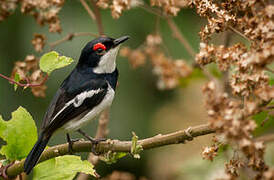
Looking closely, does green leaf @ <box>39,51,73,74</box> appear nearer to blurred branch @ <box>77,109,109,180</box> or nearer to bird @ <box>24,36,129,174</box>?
bird @ <box>24,36,129,174</box>

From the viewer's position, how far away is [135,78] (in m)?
5.40

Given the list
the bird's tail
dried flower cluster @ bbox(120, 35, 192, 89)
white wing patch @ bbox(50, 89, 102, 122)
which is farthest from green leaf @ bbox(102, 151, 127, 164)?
dried flower cluster @ bbox(120, 35, 192, 89)

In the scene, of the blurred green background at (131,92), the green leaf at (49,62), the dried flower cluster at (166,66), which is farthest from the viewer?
the blurred green background at (131,92)

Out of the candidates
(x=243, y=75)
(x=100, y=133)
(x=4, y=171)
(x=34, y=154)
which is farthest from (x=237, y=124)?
(x=100, y=133)

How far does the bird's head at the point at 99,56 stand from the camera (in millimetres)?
3624

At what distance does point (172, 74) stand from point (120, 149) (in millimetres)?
1387

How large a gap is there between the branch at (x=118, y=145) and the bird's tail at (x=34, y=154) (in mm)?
47

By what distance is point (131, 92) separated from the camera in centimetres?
534

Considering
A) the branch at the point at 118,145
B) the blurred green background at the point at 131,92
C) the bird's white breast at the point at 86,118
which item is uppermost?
the blurred green background at the point at 131,92

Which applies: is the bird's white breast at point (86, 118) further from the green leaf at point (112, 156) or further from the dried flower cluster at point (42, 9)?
the green leaf at point (112, 156)

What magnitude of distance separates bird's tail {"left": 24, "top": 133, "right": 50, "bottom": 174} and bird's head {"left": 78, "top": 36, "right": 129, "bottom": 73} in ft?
3.04

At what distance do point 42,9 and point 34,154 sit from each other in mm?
1132

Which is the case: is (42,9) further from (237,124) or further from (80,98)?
(237,124)

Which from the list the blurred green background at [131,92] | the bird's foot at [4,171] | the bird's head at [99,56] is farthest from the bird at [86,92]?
the blurred green background at [131,92]
